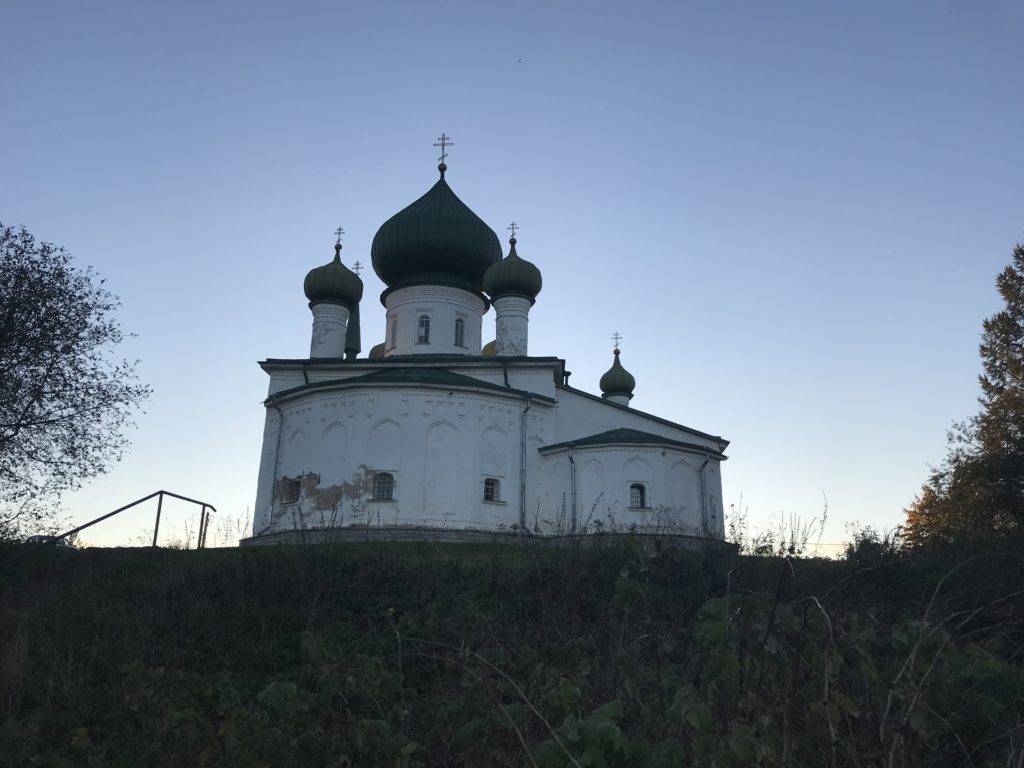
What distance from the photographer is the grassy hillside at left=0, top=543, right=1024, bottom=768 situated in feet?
11.1

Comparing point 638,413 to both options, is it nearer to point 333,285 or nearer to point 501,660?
point 333,285

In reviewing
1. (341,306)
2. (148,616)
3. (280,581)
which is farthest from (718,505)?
(148,616)

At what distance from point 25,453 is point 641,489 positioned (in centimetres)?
1396

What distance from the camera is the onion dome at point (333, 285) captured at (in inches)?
1068

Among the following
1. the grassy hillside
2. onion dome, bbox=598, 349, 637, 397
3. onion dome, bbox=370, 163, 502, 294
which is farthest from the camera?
onion dome, bbox=598, 349, 637, 397

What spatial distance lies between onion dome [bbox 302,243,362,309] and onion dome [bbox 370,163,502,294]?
106cm

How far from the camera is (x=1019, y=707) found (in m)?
4.46

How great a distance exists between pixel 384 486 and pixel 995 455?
15.4 metres

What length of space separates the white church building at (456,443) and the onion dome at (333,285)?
7 centimetres

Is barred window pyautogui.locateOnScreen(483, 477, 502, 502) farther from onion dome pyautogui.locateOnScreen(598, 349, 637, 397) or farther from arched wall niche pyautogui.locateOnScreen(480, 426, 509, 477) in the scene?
onion dome pyautogui.locateOnScreen(598, 349, 637, 397)

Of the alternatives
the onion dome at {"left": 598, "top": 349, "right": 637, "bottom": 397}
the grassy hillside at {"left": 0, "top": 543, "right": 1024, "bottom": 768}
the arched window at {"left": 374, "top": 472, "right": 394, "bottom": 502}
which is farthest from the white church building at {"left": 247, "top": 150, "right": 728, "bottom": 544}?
the onion dome at {"left": 598, "top": 349, "right": 637, "bottom": 397}

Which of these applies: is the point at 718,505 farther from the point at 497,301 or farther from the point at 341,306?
the point at 341,306

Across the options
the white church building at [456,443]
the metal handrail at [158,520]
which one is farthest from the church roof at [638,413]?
the metal handrail at [158,520]

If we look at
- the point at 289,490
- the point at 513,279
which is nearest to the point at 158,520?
the point at 289,490
